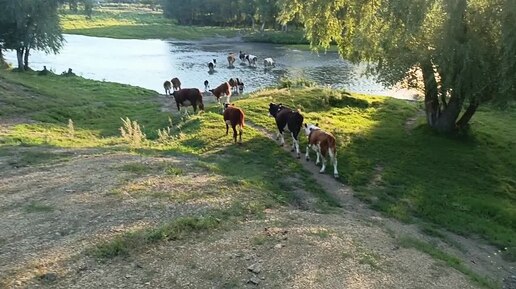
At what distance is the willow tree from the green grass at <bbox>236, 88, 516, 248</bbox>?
2.71 m

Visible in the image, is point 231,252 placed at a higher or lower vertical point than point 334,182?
higher

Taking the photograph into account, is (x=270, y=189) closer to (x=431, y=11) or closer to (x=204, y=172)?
(x=204, y=172)

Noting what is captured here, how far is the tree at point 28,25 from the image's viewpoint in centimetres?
4588

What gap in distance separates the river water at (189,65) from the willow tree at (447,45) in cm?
1602

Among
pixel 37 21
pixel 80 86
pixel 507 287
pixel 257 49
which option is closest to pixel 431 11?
pixel 507 287

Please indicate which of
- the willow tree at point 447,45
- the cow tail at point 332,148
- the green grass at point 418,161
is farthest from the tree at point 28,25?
the cow tail at point 332,148

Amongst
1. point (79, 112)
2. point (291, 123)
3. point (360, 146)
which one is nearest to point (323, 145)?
point (291, 123)

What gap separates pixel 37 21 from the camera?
4803cm

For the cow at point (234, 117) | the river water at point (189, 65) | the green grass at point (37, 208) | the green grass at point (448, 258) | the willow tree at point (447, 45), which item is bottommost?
the river water at point (189, 65)

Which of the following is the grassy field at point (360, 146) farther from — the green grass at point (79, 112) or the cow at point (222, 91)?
the cow at point (222, 91)

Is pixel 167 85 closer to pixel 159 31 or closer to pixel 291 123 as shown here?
pixel 291 123

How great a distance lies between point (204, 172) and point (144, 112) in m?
15.5

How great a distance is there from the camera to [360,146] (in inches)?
993

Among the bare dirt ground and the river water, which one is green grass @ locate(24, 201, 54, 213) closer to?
the bare dirt ground
